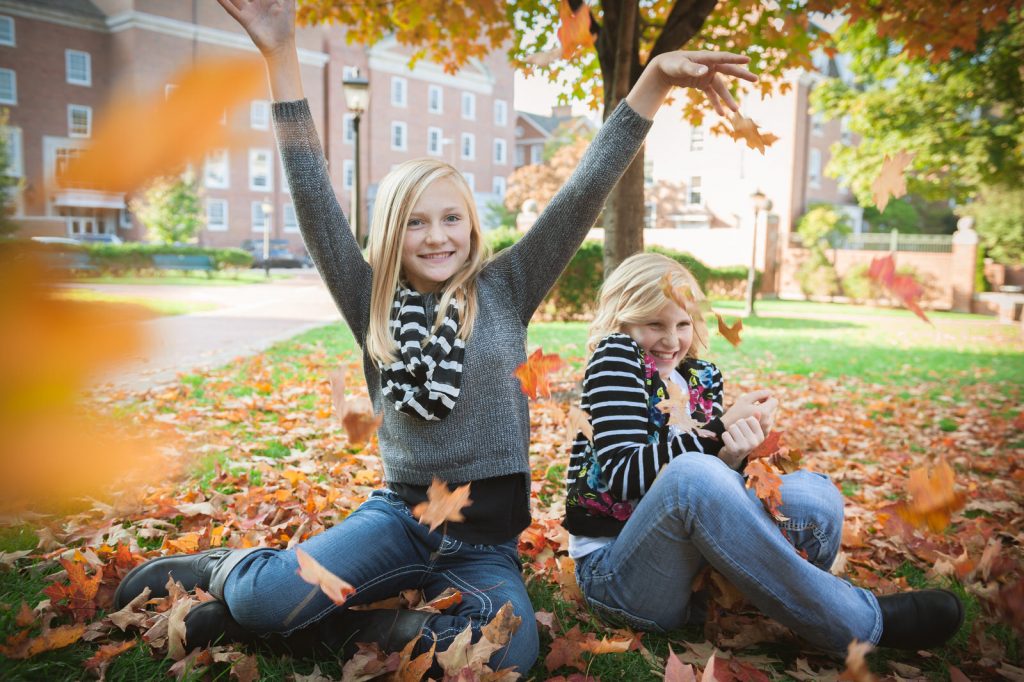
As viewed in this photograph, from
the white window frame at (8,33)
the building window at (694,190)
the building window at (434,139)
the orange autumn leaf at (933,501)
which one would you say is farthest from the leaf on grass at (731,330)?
the building window at (434,139)

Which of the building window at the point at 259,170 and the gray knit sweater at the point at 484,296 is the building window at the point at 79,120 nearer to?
the building window at the point at 259,170

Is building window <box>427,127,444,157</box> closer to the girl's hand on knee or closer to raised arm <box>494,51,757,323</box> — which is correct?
raised arm <box>494,51,757,323</box>

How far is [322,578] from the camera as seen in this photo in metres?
1.87

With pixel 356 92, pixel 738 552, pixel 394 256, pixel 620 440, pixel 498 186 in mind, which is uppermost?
pixel 498 186

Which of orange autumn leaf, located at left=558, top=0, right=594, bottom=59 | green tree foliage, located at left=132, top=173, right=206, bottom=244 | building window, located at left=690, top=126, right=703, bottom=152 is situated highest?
building window, located at left=690, top=126, right=703, bottom=152

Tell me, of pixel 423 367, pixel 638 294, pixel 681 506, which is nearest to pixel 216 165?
pixel 423 367

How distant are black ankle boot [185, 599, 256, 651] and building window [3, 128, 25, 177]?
1.73 meters

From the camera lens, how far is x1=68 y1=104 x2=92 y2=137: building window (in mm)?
523

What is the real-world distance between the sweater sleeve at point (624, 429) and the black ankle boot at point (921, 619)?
26.0 inches

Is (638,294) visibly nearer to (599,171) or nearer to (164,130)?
(599,171)

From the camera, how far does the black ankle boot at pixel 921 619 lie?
75.8 inches

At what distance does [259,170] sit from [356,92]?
926cm

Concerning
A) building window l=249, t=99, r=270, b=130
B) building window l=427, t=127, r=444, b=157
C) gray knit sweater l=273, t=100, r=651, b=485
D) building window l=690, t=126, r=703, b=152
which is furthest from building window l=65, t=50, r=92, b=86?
building window l=427, t=127, r=444, b=157

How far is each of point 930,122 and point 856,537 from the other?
15.0 metres
